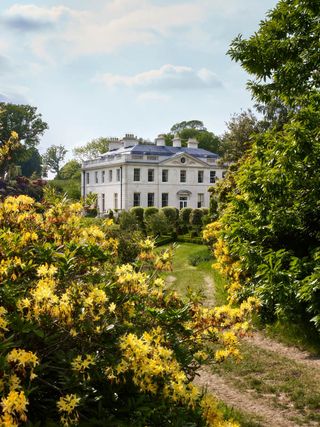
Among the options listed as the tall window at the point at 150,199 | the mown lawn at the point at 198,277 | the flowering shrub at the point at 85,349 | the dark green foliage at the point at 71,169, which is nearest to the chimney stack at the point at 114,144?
the tall window at the point at 150,199

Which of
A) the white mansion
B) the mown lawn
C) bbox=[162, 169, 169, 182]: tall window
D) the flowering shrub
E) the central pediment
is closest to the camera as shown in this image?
the flowering shrub

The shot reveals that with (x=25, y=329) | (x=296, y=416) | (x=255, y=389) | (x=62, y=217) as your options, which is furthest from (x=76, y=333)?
(x=255, y=389)

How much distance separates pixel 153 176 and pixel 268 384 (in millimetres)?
52425

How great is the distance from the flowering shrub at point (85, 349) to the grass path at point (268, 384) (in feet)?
7.96

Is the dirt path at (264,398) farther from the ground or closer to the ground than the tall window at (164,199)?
closer to the ground

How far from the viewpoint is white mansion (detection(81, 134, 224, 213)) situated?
2322 inches

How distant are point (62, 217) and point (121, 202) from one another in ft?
179

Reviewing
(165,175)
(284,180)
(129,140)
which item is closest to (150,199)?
(165,175)

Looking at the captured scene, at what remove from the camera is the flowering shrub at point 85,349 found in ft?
9.32

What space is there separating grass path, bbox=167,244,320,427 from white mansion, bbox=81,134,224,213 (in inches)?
1886

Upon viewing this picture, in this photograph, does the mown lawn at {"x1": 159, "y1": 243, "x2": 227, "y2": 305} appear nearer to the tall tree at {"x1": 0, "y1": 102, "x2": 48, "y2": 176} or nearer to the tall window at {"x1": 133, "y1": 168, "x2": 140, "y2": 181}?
the tall window at {"x1": 133, "y1": 168, "x2": 140, "y2": 181}

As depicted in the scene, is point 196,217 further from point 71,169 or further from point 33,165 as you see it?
point 33,165

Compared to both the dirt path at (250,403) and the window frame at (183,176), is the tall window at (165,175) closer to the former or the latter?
the window frame at (183,176)

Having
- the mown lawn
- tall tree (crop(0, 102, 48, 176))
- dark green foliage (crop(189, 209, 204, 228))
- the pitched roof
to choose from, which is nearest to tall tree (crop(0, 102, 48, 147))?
tall tree (crop(0, 102, 48, 176))
